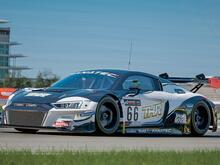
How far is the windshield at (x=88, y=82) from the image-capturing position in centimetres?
1304

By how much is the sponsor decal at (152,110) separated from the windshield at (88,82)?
2.88ft

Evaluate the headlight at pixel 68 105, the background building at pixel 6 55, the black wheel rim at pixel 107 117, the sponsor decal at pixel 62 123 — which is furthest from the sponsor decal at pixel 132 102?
the background building at pixel 6 55

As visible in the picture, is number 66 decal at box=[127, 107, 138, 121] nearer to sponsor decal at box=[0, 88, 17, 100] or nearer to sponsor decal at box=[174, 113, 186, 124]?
sponsor decal at box=[174, 113, 186, 124]

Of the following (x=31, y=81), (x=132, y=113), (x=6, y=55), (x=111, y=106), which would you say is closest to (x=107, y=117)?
(x=111, y=106)

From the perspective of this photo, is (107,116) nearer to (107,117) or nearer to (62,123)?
(107,117)

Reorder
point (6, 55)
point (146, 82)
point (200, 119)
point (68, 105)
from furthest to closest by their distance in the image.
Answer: point (6, 55), point (200, 119), point (146, 82), point (68, 105)

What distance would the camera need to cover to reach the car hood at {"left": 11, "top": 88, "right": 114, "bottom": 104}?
1219cm

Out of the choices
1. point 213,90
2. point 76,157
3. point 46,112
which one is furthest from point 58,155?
point 213,90

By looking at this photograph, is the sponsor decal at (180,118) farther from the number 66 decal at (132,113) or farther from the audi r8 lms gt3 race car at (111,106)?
the number 66 decal at (132,113)

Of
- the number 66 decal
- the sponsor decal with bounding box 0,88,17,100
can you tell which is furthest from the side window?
the sponsor decal with bounding box 0,88,17,100

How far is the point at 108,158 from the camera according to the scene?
766 cm

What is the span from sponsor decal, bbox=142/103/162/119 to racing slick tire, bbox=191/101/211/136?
2.92ft

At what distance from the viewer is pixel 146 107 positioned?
13.4 m

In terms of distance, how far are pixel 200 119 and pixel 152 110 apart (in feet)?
4.82
